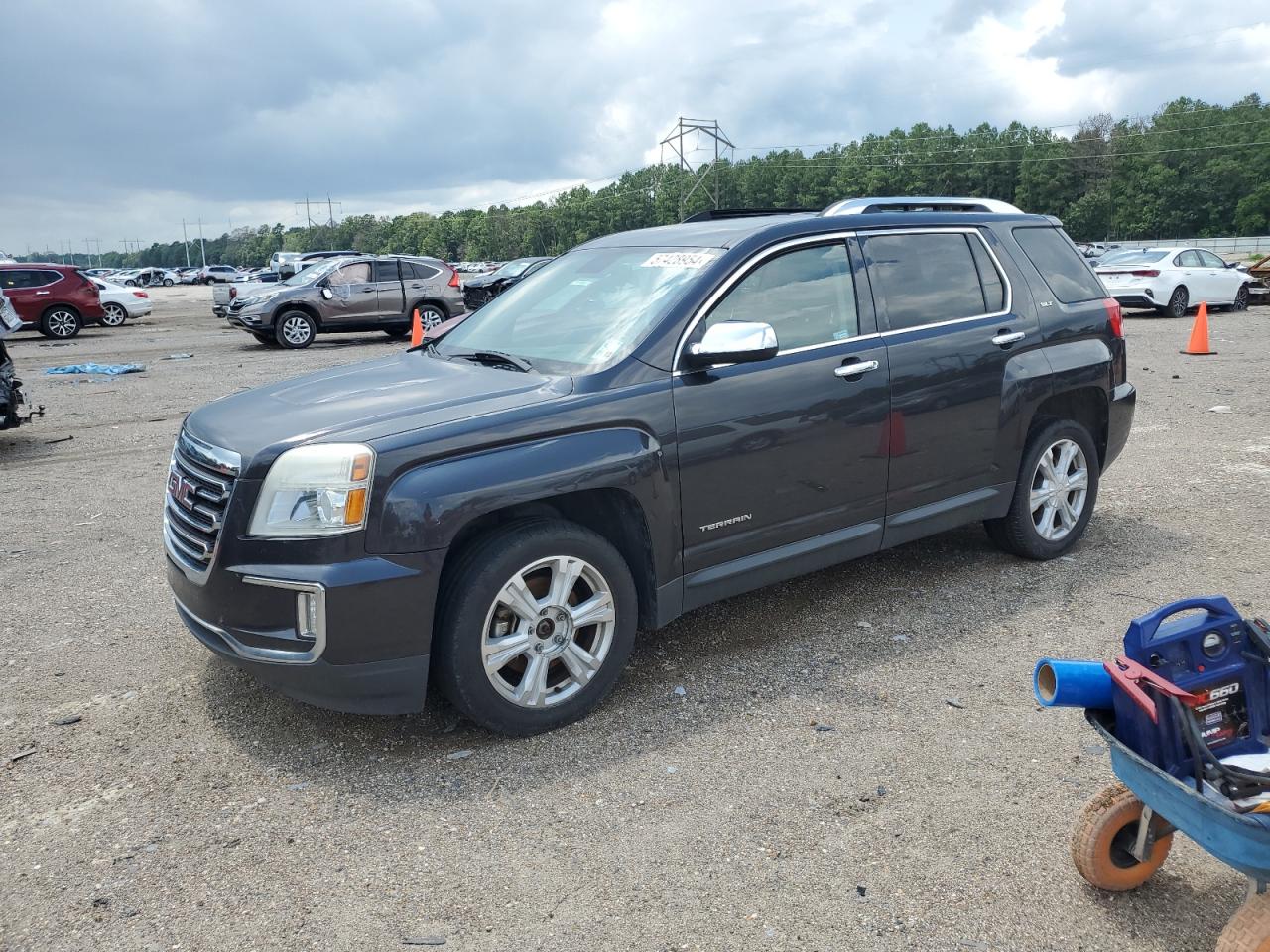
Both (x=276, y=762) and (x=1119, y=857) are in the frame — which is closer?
(x=1119, y=857)

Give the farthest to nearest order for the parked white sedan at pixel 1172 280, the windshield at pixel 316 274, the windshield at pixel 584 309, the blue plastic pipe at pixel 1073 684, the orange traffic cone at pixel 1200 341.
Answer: the parked white sedan at pixel 1172 280, the windshield at pixel 316 274, the orange traffic cone at pixel 1200 341, the windshield at pixel 584 309, the blue plastic pipe at pixel 1073 684

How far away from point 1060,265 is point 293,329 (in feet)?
55.0

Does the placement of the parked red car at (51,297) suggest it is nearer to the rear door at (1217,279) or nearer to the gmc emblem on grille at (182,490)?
the gmc emblem on grille at (182,490)

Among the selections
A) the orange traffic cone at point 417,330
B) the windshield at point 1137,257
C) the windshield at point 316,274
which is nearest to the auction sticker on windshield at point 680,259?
the orange traffic cone at point 417,330

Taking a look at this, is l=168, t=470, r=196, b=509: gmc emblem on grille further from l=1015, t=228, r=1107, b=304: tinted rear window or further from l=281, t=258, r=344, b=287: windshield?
l=281, t=258, r=344, b=287: windshield

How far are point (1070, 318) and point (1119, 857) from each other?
11.3 ft

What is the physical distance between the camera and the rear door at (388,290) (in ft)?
66.0

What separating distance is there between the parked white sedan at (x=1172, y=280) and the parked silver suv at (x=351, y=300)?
46.1 ft

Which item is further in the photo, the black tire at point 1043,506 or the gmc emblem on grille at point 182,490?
the black tire at point 1043,506

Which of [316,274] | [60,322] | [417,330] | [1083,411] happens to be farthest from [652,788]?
[60,322]

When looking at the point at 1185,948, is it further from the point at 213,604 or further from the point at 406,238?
the point at 406,238

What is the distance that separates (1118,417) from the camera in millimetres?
5820

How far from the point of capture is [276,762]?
368 cm

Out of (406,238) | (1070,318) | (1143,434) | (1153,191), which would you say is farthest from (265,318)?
(406,238)
